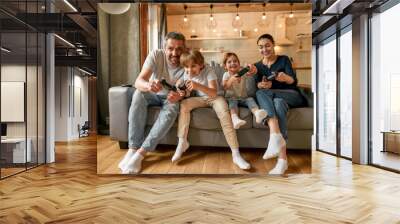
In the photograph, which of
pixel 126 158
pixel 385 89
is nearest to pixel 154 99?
pixel 126 158

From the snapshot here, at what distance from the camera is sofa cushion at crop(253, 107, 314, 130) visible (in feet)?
11.5

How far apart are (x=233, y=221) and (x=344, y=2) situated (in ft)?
10.4

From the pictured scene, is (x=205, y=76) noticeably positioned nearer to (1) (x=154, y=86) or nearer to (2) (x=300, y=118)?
(1) (x=154, y=86)

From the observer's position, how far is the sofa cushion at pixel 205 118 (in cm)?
346

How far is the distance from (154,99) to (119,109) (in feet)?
1.13

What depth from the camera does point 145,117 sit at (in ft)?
11.4

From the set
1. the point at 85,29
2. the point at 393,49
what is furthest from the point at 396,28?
the point at 85,29

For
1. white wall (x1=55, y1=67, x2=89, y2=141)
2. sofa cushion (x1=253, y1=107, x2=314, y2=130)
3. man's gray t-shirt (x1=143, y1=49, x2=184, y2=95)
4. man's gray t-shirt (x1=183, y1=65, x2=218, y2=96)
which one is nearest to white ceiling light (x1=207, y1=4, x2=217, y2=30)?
man's gray t-shirt (x1=183, y1=65, x2=218, y2=96)

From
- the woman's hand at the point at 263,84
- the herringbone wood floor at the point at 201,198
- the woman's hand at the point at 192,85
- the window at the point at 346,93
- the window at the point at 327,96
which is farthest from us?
the window at the point at 327,96

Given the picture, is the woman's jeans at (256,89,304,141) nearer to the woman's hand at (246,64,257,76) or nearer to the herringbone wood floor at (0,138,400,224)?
the woman's hand at (246,64,257,76)

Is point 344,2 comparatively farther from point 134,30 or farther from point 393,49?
point 134,30

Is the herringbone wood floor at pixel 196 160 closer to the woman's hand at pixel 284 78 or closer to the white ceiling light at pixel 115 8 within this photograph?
the woman's hand at pixel 284 78

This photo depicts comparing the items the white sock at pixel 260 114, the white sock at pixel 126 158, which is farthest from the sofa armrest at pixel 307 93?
the white sock at pixel 126 158

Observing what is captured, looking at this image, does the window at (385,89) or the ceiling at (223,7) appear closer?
the ceiling at (223,7)
